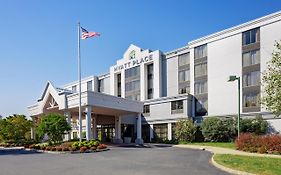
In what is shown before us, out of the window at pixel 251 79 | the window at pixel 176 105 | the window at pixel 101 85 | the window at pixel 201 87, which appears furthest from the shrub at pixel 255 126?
the window at pixel 101 85

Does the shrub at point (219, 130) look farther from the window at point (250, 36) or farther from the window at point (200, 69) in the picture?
the window at point (250, 36)

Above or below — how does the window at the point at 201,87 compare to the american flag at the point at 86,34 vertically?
below

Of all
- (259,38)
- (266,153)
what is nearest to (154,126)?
(259,38)

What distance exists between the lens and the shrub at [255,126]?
36.2m

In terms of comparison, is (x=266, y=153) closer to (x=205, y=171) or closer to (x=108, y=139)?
(x=205, y=171)

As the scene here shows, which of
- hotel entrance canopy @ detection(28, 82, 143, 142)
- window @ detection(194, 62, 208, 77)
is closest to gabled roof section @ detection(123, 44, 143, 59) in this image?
window @ detection(194, 62, 208, 77)

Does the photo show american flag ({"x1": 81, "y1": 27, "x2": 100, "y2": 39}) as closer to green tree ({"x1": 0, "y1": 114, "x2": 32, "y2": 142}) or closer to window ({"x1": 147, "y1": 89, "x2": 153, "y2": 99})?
green tree ({"x1": 0, "y1": 114, "x2": 32, "y2": 142})

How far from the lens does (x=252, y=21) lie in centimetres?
3853

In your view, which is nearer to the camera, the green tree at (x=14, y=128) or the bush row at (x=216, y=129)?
the bush row at (x=216, y=129)

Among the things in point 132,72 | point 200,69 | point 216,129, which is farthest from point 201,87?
point 132,72

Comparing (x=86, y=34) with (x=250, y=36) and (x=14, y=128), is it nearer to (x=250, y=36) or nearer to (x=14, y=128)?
(x=14, y=128)

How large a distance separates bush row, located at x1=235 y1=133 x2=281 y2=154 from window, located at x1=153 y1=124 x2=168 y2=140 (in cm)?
2236

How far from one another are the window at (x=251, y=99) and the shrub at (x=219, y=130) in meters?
3.15

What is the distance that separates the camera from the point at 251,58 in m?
38.8
